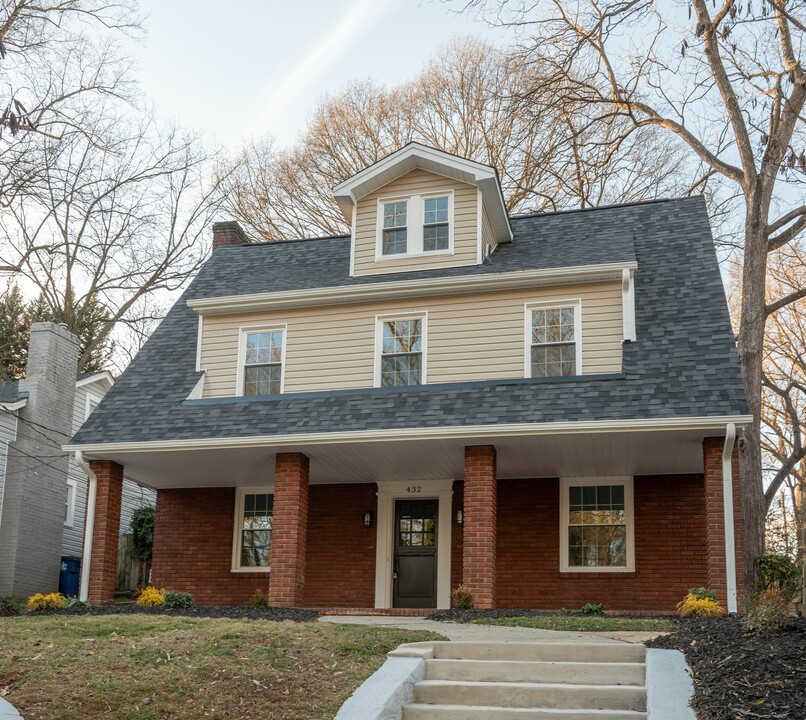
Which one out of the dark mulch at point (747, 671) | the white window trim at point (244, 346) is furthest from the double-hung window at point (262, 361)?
the dark mulch at point (747, 671)

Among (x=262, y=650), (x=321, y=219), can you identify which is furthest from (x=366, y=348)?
(x=321, y=219)

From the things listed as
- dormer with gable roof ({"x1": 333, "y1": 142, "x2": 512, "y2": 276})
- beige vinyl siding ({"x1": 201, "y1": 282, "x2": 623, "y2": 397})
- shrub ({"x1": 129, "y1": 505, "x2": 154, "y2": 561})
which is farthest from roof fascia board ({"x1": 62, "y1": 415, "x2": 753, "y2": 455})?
shrub ({"x1": 129, "y1": 505, "x2": 154, "y2": 561})

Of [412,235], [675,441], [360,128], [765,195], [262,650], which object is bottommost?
[262,650]

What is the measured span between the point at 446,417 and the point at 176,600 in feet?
16.4

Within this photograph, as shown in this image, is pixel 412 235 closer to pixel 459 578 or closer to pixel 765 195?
pixel 459 578

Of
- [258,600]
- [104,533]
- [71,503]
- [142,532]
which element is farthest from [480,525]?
[71,503]

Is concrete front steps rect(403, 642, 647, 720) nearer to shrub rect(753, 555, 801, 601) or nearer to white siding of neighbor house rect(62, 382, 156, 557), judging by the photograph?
shrub rect(753, 555, 801, 601)

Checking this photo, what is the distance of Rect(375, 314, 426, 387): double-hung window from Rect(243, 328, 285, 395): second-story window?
1.78 metres

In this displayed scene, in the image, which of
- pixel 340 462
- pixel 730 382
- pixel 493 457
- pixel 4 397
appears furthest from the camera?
pixel 4 397

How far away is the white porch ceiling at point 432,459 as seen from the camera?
14.2 meters

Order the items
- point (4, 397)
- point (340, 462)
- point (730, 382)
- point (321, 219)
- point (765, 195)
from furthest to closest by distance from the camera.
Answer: point (321, 219)
point (4, 397)
point (765, 195)
point (340, 462)
point (730, 382)

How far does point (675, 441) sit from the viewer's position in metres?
14.0

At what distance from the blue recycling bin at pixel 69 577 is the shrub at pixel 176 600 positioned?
875cm

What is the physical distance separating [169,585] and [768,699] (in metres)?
13.2
